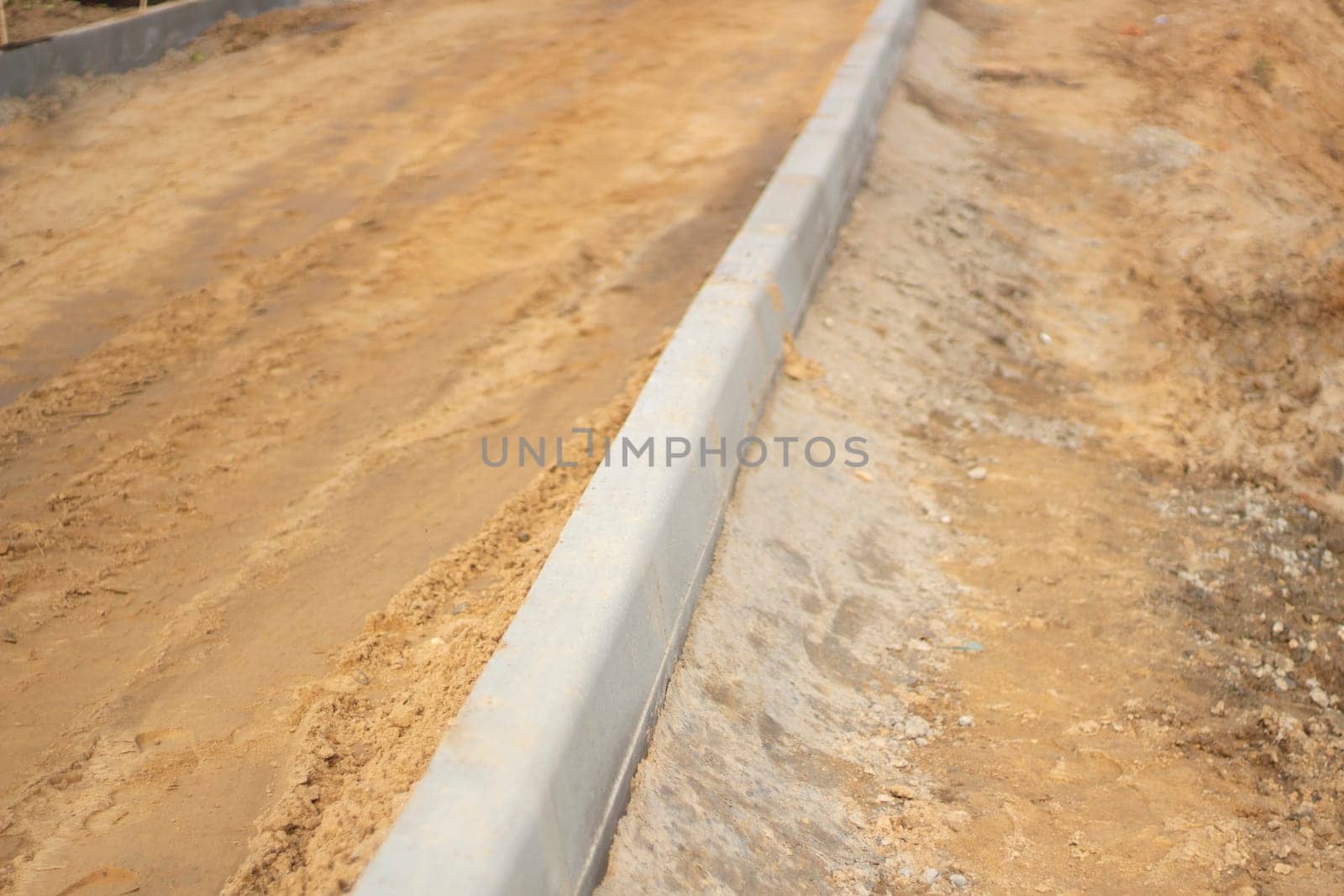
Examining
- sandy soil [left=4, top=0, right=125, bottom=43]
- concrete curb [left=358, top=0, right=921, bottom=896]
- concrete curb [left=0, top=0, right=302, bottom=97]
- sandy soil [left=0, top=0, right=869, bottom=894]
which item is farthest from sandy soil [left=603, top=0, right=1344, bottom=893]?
sandy soil [left=4, top=0, right=125, bottom=43]

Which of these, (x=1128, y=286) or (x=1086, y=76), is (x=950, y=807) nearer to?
(x=1128, y=286)

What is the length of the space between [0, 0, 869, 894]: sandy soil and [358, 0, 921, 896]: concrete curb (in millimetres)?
348

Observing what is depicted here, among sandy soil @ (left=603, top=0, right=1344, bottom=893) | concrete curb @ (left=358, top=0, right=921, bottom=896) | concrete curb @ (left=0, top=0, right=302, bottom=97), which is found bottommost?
sandy soil @ (left=603, top=0, right=1344, bottom=893)

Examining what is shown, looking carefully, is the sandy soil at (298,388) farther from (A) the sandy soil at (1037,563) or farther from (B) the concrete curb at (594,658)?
(A) the sandy soil at (1037,563)

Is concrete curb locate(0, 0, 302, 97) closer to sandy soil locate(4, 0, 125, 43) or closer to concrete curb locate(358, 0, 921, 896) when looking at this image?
sandy soil locate(4, 0, 125, 43)

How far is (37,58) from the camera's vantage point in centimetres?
812

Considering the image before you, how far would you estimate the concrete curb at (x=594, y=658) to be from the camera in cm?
204

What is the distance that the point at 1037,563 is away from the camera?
421 centimetres

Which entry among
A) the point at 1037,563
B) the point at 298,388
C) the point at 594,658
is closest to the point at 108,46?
the point at 298,388

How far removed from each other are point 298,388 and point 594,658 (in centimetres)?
263

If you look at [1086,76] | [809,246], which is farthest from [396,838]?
[1086,76]

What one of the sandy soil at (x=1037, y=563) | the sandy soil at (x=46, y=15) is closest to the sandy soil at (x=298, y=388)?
the sandy soil at (x=1037, y=563)

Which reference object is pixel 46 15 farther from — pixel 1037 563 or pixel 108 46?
pixel 1037 563

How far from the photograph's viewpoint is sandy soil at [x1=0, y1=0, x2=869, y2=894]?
2699mm
